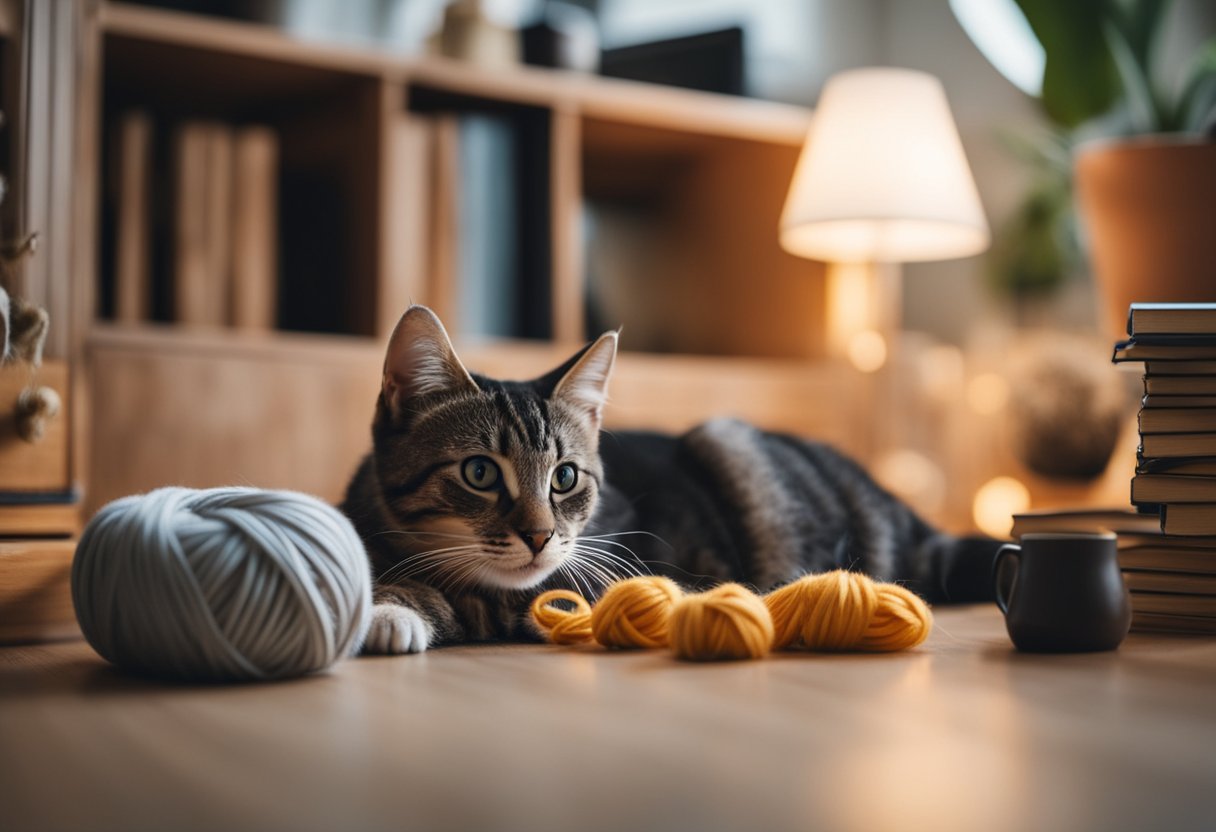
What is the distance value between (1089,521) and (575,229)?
3.58ft

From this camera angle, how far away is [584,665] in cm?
83

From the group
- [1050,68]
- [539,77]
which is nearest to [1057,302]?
[1050,68]

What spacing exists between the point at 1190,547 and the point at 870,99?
108cm

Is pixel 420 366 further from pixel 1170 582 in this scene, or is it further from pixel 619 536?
pixel 1170 582

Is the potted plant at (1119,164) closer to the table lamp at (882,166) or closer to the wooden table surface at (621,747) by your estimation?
the table lamp at (882,166)

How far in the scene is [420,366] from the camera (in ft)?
3.21

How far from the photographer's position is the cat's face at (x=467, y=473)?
0.94 metres

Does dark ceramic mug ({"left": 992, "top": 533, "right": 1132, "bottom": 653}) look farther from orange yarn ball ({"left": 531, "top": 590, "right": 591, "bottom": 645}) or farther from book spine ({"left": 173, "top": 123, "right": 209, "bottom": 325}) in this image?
book spine ({"left": 173, "top": 123, "right": 209, "bottom": 325})

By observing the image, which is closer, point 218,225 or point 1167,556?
point 1167,556

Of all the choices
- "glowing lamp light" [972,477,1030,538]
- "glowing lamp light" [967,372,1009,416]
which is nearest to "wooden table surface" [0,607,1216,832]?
"glowing lamp light" [972,477,1030,538]

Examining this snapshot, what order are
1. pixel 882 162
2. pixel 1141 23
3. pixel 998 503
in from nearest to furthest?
pixel 882 162 < pixel 1141 23 < pixel 998 503

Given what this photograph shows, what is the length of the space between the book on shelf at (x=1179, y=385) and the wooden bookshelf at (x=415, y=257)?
1.07 metres

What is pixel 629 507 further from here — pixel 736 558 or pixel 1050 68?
pixel 1050 68

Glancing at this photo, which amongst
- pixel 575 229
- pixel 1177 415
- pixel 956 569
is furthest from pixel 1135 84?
pixel 1177 415
